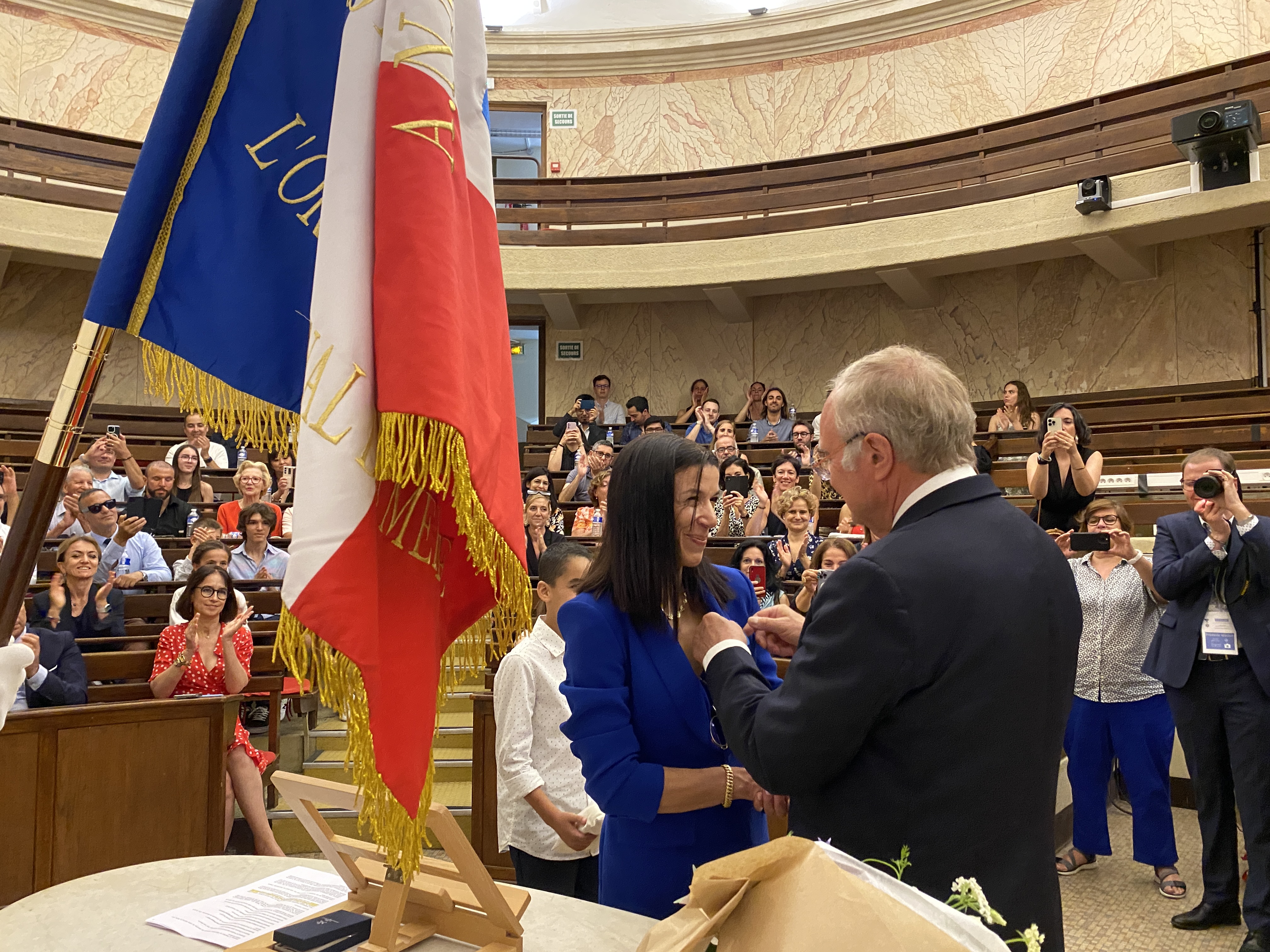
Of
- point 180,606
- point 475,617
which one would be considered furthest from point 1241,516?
point 180,606

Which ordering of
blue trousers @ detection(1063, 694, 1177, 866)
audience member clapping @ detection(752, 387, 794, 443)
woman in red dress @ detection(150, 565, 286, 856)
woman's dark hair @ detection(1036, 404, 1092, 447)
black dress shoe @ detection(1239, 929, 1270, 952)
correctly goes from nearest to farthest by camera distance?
black dress shoe @ detection(1239, 929, 1270, 952) < woman in red dress @ detection(150, 565, 286, 856) < blue trousers @ detection(1063, 694, 1177, 866) < woman's dark hair @ detection(1036, 404, 1092, 447) < audience member clapping @ detection(752, 387, 794, 443)

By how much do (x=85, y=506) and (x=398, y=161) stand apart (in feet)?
17.6

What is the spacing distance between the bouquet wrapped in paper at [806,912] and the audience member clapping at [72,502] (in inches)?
239

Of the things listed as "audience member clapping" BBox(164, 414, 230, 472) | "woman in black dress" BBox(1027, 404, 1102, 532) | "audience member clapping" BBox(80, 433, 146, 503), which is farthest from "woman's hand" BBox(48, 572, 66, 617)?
Result: "woman in black dress" BBox(1027, 404, 1102, 532)

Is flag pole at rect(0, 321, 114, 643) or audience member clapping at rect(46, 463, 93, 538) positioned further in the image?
audience member clapping at rect(46, 463, 93, 538)

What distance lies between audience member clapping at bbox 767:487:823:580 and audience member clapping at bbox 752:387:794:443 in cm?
352

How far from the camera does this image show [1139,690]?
4.27 m

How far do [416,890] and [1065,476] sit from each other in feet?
14.5

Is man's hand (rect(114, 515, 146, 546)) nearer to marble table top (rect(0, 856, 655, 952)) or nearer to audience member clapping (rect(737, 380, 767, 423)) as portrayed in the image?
marble table top (rect(0, 856, 655, 952))

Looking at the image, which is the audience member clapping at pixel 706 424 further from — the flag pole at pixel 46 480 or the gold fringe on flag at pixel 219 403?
the flag pole at pixel 46 480

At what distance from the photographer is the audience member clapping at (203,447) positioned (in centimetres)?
793

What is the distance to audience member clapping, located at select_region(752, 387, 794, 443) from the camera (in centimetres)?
959

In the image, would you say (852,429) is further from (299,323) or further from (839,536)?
(839,536)

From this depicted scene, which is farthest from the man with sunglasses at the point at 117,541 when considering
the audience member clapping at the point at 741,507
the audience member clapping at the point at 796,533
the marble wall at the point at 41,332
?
the marble wall at the point at 41,332
